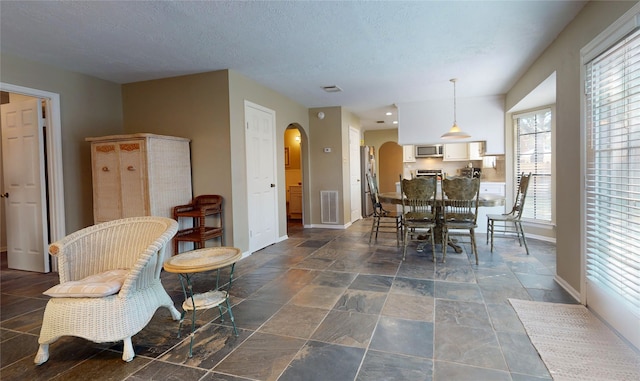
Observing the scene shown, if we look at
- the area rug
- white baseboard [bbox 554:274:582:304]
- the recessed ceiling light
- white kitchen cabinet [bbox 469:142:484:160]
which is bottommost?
the area rug

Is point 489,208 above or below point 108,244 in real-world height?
below

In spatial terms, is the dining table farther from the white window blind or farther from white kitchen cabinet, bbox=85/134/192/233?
white kitchen cabinet, bbox=85/134/192/233

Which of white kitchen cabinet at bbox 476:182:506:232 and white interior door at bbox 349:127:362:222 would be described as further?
white interior door at bbox 349:127:362:222

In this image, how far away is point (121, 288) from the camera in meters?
1.92

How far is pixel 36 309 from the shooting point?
105 inches

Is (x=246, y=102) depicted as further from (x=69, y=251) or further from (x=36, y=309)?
(x=36, y=309)

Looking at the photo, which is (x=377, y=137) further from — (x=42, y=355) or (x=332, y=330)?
(x=42, y=355)

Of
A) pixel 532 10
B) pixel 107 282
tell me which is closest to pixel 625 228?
pixel 532 10

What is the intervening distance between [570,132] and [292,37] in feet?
8.56

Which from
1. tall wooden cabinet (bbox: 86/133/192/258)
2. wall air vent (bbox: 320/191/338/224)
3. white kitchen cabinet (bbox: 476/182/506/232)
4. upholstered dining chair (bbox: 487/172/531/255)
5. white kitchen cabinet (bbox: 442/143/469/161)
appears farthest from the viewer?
white kitchen cabinet (bbox: 442/143/469/161)

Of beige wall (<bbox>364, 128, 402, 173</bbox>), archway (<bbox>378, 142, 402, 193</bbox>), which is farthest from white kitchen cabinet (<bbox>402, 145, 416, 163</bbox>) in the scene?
archway (<bbox>378, 142, 402, 193</bbox>)

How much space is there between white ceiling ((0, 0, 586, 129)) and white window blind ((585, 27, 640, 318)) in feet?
2.53

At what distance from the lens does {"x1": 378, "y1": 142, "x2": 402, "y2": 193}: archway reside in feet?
33.0

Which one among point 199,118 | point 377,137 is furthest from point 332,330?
point 377,137
